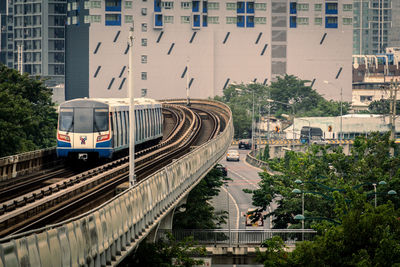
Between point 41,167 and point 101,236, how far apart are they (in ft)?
82.2

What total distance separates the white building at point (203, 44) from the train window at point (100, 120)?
128 m

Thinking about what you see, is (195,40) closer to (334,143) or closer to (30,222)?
(334,143)

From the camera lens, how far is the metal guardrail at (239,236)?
1789 inches

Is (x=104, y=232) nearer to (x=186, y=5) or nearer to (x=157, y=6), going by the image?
(x=157, y=6)

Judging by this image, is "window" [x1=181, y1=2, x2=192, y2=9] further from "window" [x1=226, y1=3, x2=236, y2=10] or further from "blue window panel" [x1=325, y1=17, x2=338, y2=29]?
"blue window panel" [x1=325, y1=17, x2=338, y2=29]

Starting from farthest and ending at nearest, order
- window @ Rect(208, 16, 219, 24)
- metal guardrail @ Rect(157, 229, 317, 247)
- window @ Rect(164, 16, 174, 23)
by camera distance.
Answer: window @ Rect(208, 16, 219, 24) < window @ Rect(164, 16, 174, 23) < metal guardrail @ Rect(157, 229, 317, 247)

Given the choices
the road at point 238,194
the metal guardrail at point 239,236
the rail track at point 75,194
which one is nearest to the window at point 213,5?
the road at point 238,194

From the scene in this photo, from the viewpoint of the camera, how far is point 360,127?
140750 mm

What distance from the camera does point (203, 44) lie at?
179 m

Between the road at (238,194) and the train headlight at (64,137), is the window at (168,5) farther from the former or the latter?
the train headlight at (64,137)

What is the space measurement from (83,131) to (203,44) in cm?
13503

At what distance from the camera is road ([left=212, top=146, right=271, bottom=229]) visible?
74.7 metres

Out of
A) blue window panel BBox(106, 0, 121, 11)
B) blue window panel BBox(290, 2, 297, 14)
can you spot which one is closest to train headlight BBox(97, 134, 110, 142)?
blue window panel BBox(106, 0, 121, 11)

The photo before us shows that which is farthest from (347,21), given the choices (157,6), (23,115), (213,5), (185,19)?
Answer: (23,115)
